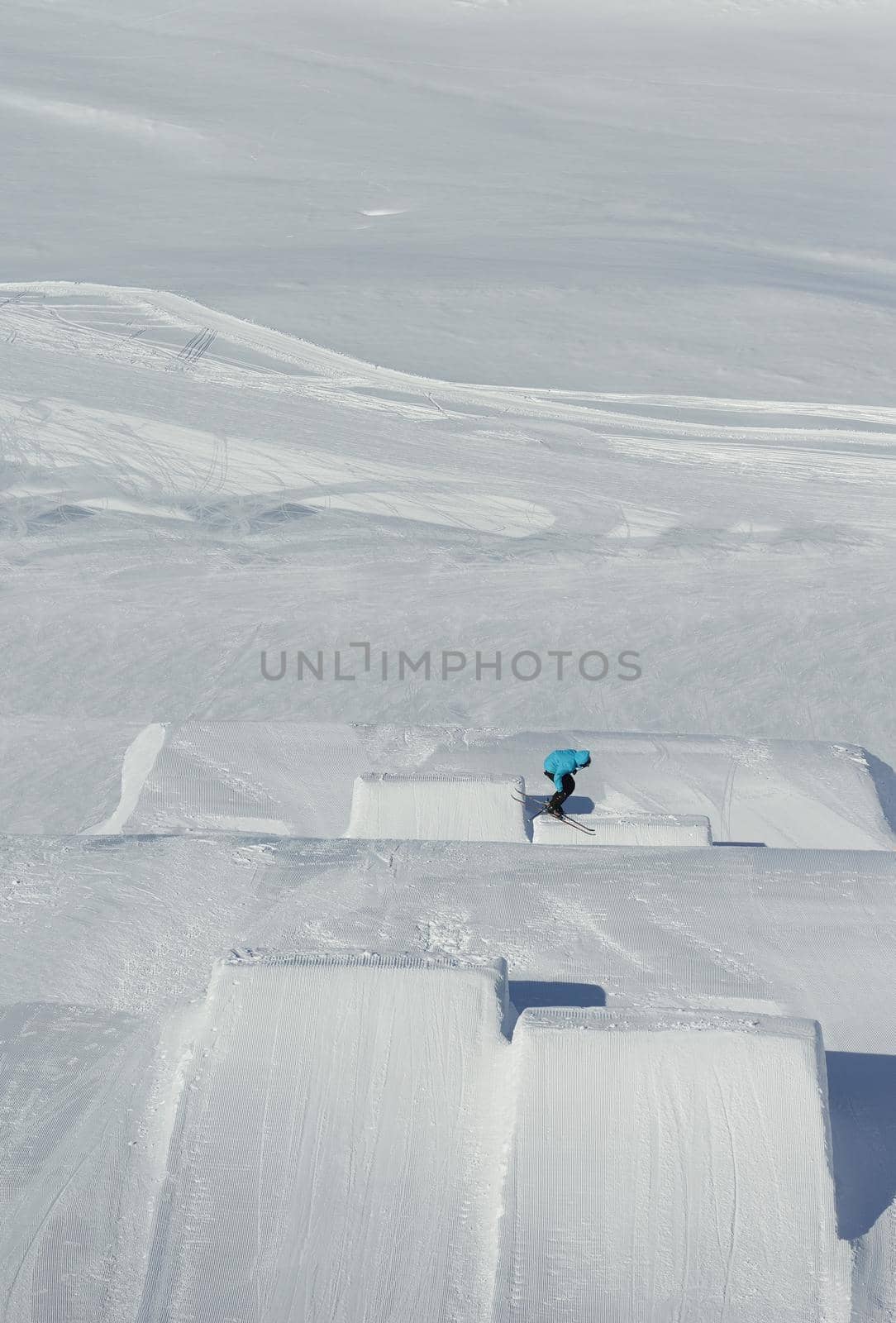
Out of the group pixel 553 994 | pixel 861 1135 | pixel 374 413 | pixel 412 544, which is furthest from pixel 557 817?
pixel 374 413

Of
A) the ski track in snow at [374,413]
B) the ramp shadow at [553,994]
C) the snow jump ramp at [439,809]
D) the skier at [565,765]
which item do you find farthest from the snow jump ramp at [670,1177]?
the ski track in snow at [374,413]

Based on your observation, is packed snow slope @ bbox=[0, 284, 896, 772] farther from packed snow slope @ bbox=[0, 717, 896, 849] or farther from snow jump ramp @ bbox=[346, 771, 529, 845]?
snow jump ramp @ bbox=[346, 771, 529, 845]

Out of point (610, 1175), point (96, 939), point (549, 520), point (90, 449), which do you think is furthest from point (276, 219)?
point (610, 1175)

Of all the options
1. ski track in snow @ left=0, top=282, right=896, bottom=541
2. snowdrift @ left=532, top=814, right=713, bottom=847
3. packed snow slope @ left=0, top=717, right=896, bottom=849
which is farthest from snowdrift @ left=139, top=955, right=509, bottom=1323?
ski track in snow @ left=0, top=282, right=896, bottom=541

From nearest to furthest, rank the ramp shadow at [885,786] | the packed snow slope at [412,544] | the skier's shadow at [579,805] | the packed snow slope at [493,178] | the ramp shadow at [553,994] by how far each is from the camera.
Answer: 1. the ramp shadow at [553,994]
2. the skier's shadow at [579,805]
3. the ramp shadow at [885,786]
4. the packed snow slope at [412,544]
5. the packed snow slope at [493,178]

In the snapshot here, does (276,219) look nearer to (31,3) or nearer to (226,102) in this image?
(226,102)

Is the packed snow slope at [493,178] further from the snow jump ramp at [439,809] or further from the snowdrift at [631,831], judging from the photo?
the snowdrift at [631,831]
